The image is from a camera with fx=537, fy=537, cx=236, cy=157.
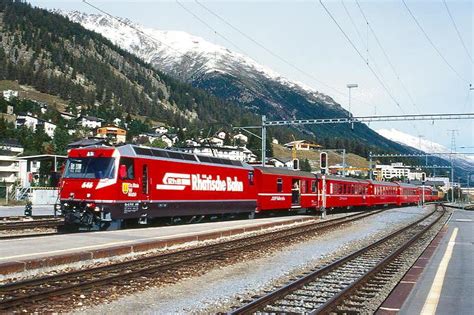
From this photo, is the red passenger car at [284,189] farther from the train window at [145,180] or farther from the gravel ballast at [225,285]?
the gravel ballast at [225,285]

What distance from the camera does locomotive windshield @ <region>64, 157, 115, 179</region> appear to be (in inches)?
787

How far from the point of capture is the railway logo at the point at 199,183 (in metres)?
23.3

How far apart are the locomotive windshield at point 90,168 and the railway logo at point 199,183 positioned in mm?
2886

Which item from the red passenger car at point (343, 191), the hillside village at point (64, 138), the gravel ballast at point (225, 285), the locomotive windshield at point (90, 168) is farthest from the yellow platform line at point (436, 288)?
the hillside village at point (64, 138)

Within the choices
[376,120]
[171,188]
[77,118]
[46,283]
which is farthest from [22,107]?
[46,283]

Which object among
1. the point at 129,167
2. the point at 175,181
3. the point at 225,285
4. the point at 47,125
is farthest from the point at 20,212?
the point at 47,125

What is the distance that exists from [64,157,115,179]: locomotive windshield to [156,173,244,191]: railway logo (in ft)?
9.47

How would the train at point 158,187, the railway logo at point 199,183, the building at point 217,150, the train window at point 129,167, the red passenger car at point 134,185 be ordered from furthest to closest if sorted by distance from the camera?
the building at point 217,150, the railway logo at point 199,183, the train window at point 129,167, the train at point 158,187, the red passenger car at point 134,185

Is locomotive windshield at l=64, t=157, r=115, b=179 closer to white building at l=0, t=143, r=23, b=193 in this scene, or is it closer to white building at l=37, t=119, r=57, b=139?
white building at l=0, t=143, r=23, b=193

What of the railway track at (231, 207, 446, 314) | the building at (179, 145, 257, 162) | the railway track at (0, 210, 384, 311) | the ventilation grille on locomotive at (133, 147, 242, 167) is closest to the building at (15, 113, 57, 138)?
the building at (179, 145, 257, 162)

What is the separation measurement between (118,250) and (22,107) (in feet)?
639

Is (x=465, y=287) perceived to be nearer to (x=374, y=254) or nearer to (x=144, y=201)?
(x=374, y=254)

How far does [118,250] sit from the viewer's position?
14328 mm

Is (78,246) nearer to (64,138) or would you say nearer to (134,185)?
(134,185)
